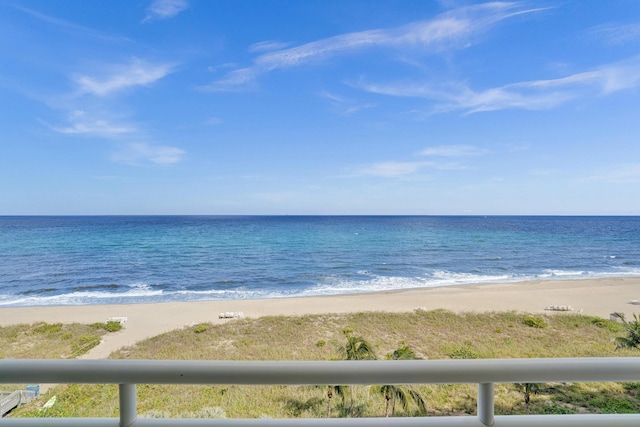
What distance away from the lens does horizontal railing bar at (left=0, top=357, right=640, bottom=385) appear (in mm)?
551

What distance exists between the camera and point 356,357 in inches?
77.1

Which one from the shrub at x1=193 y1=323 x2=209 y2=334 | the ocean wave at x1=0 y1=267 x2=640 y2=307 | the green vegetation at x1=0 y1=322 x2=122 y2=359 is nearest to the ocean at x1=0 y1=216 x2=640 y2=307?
the ocean wave at x1=0 y1=267 x2=640 y2=307

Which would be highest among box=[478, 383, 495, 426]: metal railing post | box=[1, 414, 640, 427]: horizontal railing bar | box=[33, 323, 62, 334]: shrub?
box=[478, 383, 495, 426]: metal railing post

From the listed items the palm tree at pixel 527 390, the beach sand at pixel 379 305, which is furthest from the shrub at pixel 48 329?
the palm tree at pixel 527 390

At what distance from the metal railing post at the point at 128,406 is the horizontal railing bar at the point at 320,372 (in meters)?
0.04

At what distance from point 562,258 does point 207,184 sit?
70.9ft

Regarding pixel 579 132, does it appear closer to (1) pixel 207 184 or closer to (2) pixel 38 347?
(2) pixel 38 347

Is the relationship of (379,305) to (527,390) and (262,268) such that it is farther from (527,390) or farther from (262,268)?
(262,268)

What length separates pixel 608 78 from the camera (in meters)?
1.84

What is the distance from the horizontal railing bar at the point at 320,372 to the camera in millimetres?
551

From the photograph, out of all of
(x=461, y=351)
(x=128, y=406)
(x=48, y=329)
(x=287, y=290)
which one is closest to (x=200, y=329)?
(x=48, y=329)

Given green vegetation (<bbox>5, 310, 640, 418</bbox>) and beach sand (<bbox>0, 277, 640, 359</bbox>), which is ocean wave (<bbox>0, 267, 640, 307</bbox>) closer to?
beach sand (<bbox>0, 277, 640, 359</bbox>)

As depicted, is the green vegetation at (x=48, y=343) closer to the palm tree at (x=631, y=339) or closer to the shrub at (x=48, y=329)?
the shrub at (x=48, y=329)

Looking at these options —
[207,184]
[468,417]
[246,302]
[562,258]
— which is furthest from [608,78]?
[207,184]
